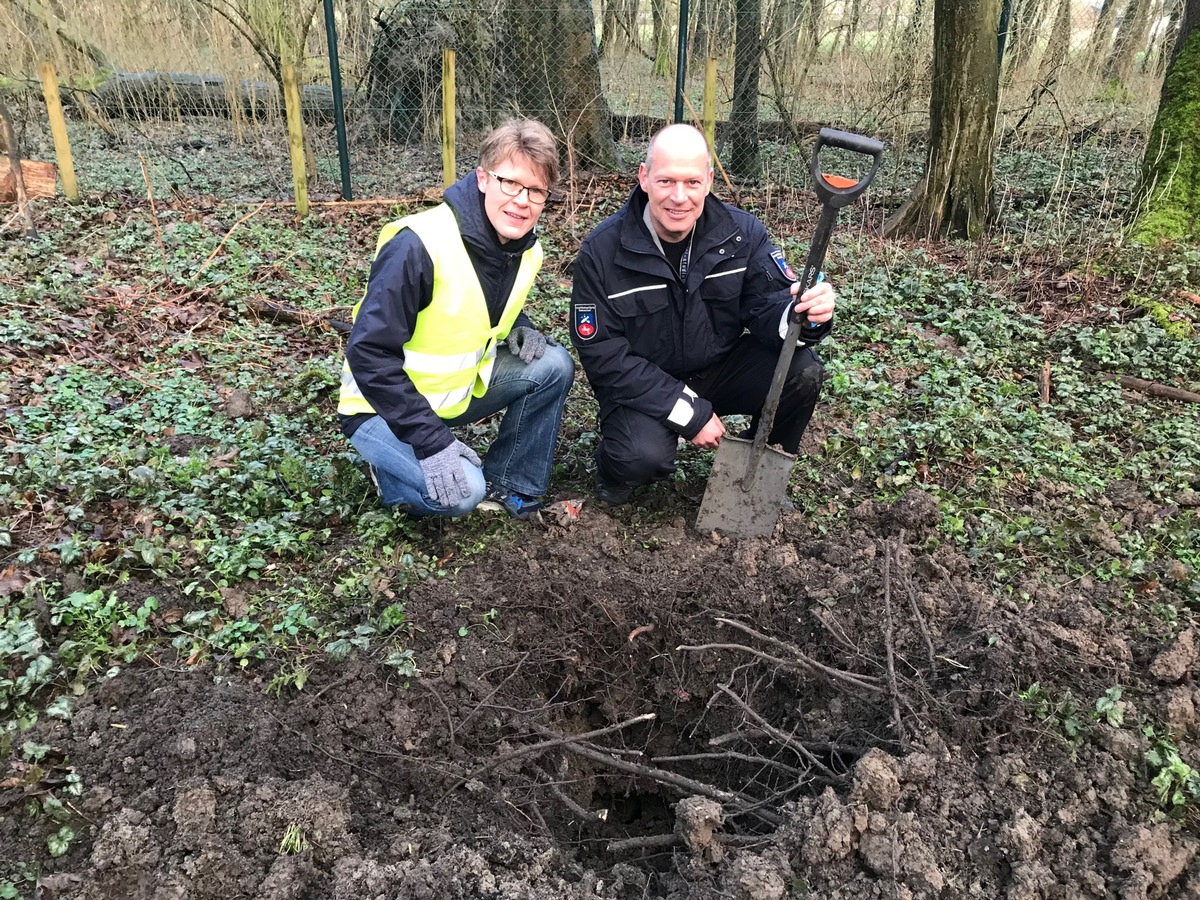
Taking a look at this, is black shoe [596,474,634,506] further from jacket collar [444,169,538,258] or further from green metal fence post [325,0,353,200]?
green metal fence post [325,0,353,200]

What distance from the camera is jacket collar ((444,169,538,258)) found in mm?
2689

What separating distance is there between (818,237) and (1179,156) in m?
4.17

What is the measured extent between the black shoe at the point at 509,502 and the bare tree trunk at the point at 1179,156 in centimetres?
469

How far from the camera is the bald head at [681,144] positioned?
2.75m

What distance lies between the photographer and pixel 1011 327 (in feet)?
15.2

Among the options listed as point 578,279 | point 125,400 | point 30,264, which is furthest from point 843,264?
point 30,264

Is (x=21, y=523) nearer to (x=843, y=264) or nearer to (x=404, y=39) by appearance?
(x=843, y=264)

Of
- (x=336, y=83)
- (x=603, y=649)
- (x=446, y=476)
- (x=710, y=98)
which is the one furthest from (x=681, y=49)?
(x=603, y=649)

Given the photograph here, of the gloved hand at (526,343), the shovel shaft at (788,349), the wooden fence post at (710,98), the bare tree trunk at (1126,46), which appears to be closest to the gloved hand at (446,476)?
the gloved hand at (526,343)

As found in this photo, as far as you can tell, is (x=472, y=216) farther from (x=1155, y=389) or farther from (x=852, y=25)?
(x=852, y=25)

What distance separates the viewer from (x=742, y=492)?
3.10 meters

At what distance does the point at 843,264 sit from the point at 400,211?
148 inches

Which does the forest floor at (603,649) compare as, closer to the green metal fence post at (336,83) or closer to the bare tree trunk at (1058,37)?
the green metal fence post at (336,83)

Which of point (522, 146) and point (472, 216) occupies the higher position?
point (522, 146)
